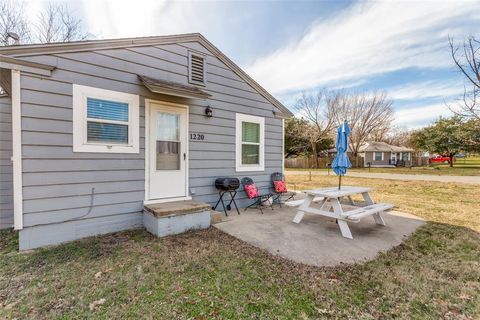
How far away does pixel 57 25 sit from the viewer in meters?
10.6

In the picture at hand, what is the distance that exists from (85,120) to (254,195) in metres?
3.66

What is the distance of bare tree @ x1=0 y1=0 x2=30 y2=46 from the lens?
9219mm

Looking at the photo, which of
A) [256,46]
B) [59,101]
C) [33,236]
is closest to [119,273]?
[33,236]

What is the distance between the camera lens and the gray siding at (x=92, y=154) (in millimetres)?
3221

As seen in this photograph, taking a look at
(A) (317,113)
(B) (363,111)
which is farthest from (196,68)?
(B) (363,111)

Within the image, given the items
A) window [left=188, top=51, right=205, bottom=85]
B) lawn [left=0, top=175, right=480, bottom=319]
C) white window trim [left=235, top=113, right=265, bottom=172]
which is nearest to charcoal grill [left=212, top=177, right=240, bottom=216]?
white window trim [left=235, top=113, right=265, bottom=172]

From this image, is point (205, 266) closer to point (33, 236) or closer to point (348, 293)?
point (348, 293)

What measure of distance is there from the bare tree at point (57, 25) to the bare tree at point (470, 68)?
49.7 feet

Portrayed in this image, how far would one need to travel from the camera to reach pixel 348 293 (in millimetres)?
2203

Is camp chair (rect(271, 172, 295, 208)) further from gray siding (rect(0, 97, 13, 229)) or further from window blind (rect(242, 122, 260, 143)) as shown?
gray siding (rect(0, 97, 13, 229))

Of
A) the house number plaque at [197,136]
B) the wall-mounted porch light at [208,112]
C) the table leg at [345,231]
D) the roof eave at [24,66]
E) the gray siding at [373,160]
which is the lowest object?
the table leg at [345,231]

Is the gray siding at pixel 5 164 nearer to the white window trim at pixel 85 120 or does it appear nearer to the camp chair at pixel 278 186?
the white window trim at pixel 85 120

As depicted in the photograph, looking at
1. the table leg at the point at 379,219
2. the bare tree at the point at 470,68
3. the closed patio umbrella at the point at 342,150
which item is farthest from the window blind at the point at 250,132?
the bare tree at the point at 470,68

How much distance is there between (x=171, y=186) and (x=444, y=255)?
4.46m
